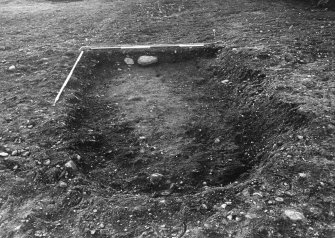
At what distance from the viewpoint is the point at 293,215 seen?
2.58 metres

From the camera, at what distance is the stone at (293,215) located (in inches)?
100

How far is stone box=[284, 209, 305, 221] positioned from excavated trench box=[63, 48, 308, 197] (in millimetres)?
592

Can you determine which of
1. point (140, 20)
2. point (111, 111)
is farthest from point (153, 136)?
point (140, 20)

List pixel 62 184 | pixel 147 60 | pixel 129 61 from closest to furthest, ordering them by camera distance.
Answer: pixel 62 184 < pixel 147 60 < pixel 129 61

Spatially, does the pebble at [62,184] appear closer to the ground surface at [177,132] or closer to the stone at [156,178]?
the ground surface at [177,132]

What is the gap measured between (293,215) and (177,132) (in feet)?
5.54

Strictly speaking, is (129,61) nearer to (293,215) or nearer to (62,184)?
(62,184)

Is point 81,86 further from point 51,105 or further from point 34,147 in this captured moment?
point 34,147

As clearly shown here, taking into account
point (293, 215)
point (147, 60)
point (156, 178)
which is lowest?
point (156, 178)

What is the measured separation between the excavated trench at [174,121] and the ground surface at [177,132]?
2 cm

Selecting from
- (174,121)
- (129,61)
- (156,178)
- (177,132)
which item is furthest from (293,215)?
(129,61)

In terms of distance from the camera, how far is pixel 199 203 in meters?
2.84

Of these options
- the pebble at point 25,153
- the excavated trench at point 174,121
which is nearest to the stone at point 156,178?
the excavated trench at point 174,121

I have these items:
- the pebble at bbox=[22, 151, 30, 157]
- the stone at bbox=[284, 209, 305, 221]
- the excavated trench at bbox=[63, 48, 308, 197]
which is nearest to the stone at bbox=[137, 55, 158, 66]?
the excavated trench at bbox=[63, 48, 308, 197]
